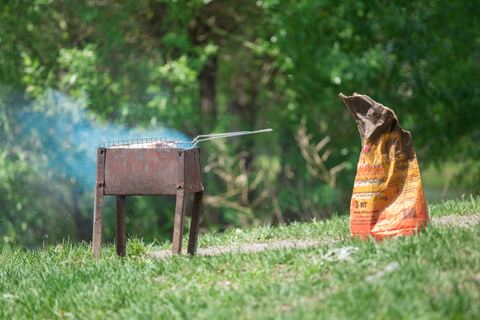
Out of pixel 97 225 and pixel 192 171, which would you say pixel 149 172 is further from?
pixel 97 225

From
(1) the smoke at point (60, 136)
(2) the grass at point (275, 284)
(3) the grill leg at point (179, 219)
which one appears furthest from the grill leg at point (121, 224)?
(1) the smoke at point (60, 136)

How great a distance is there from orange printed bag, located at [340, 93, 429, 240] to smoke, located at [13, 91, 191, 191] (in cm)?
621

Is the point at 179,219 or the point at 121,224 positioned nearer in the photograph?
the point at 179,219

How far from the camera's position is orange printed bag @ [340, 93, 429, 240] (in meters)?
4.43

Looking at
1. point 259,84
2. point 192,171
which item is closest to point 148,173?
point 192,171

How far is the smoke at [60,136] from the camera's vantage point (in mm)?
10438

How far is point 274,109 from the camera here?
1282 centimetres

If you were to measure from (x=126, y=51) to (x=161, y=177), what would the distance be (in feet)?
24.6

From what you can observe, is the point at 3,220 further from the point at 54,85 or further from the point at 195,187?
the point at 195,187

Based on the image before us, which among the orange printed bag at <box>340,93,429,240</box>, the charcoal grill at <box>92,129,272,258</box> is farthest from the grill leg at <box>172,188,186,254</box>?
the orange printed bag at <box>340,93,429,240</box>

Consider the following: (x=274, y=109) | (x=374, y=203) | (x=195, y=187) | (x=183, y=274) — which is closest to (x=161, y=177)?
(x=195, y=187)

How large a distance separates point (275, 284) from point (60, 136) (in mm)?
7891

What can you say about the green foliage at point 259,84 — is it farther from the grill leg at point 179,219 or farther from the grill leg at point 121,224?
the grill leg at point 179,219

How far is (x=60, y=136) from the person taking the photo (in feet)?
34.7
